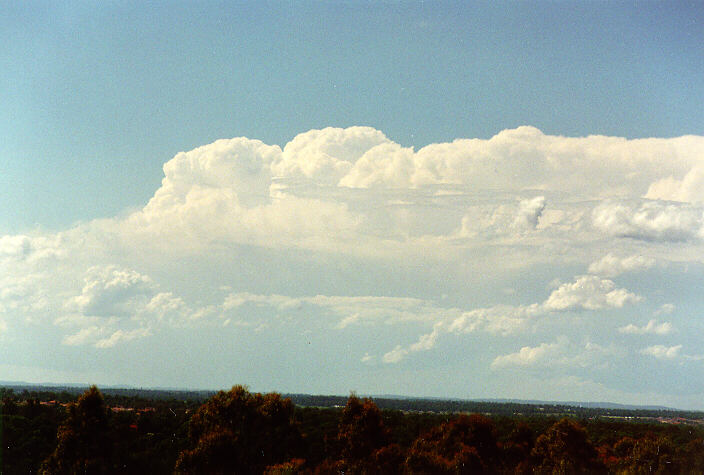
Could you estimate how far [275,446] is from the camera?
58312mm

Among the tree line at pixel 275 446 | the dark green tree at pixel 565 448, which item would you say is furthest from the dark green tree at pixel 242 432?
the dark green tree at pixel 565 448

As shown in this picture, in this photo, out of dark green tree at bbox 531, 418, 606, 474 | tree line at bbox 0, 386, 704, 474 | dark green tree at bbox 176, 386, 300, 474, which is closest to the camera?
tree line at bbox 0, 386, 704, 474

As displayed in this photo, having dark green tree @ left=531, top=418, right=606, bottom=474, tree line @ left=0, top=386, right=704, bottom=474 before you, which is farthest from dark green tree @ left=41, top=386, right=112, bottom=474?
dark green tree @ left=531, top=418, right=606, bottom=474

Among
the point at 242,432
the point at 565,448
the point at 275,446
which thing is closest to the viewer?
the point at 242,432

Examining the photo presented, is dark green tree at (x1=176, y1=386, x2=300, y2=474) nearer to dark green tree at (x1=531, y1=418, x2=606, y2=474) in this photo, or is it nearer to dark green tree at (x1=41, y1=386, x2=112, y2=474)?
dark green tree at (x1=41, y1=386, x2=112, y2=474)

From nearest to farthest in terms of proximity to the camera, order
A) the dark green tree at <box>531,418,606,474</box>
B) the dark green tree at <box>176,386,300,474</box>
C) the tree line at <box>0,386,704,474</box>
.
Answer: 1. the tree line at <box>0,386,704,474</box>
2. the dark green tree at <box>176,386,300,474</box>
3. the dark green tree at <box>531,418,606,474</box>

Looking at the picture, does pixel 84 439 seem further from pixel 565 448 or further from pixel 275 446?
pixel 565 448

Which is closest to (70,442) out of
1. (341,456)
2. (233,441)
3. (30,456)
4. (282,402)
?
(233,441)

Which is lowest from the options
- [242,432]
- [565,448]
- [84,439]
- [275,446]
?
[565,448]

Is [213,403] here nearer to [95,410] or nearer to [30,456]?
[95,410]

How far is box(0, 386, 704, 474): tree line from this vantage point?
49.0m

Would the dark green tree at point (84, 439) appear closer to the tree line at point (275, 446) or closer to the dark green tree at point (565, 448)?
the tree line at point (275, 446)

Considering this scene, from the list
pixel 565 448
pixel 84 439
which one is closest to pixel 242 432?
pixel 84 439

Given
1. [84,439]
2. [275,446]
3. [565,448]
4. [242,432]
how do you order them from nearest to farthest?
1. [84,439]
2. [242,432]
3. [275,446]
4. [565,448]
